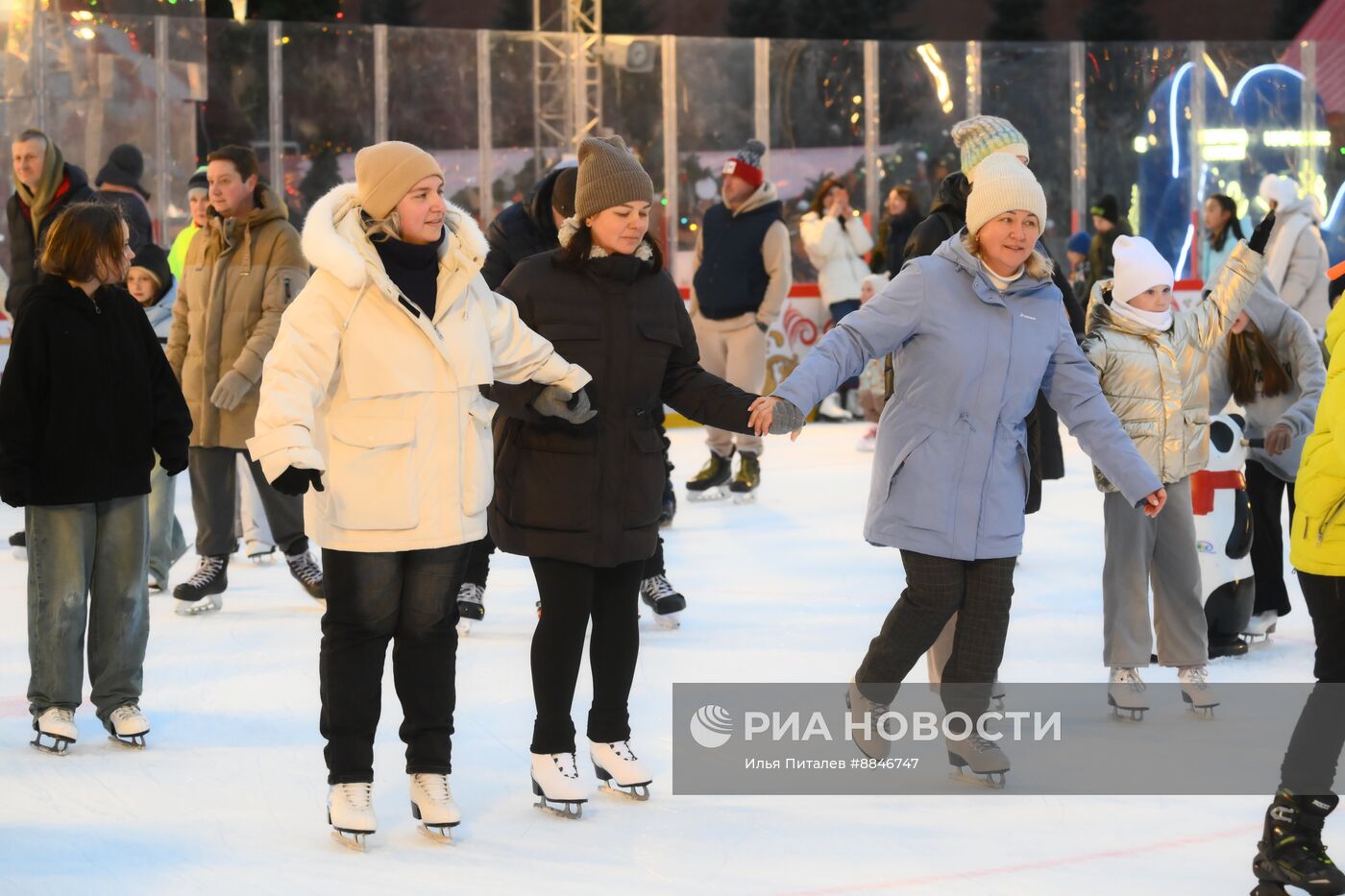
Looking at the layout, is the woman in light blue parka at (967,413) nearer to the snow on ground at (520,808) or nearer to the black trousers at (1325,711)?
the snow on ground at (520,808)

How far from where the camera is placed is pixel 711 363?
32.4 feet

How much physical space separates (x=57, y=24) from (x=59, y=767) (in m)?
9.32

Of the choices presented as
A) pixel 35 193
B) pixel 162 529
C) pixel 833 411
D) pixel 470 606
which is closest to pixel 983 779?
pixel 470 606

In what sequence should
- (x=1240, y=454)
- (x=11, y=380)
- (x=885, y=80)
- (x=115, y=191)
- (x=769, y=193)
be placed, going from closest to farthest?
(x=11, y=380) < (x=1240, y=454) < (x=115, y=191) < (x=769, y=193) < (x=885, y=80)

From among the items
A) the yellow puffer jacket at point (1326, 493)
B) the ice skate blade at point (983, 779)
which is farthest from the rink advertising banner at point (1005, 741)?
the yellow puffer jacket at point (1326, 493)

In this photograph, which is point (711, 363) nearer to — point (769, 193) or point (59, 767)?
point (769, 193)

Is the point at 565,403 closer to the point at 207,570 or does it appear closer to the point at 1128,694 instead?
the point at 1128,694

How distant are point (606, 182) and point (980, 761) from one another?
1579 mm

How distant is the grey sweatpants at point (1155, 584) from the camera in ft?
16.8

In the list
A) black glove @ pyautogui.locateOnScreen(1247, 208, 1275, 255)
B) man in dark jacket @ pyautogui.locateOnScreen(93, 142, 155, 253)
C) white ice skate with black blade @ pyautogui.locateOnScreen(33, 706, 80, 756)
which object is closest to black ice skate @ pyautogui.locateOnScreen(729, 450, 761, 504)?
man in dark jacket @ pyautogui.locateOnScreen(93, 142, 155, 253)

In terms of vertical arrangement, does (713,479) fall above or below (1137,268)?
below

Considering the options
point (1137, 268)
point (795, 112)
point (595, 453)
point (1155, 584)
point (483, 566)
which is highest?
point (795, 112)

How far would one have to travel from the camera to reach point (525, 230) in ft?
19.2

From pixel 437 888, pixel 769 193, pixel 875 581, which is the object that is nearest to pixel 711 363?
pixel 769 193
